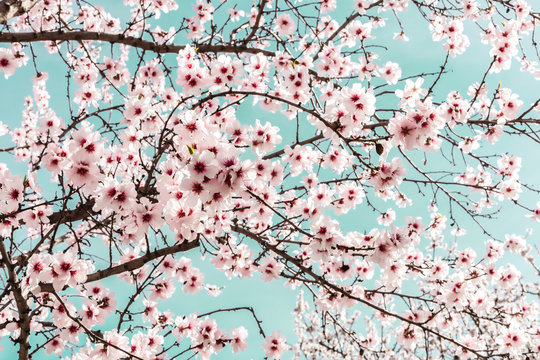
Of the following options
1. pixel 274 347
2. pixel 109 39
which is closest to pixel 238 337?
pixel 274 347

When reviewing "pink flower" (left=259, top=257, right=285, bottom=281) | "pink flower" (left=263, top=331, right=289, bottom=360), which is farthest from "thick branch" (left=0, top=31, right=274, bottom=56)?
"pink flower" (left=263, top=331, right=289, bottom=360)

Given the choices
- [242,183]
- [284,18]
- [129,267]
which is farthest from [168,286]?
[284,18]

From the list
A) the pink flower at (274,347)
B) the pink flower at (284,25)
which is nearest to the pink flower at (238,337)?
the pink flower at (274,347)

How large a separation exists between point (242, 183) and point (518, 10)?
4.91 meters

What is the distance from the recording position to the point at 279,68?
393 cm

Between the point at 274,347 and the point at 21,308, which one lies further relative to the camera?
the point at 274,347

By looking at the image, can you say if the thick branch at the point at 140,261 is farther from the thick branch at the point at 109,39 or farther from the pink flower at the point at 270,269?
the thick branch at the point at 109,39

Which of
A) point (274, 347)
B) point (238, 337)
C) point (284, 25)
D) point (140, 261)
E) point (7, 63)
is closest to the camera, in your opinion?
point (140, 261)

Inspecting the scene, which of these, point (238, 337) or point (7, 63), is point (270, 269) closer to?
point (238, 337)

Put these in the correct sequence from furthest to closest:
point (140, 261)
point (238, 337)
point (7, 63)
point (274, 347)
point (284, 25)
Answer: point (284, 25)
point (7, 63)
point (274, 347)
point (238, 337)
point (140, 261)

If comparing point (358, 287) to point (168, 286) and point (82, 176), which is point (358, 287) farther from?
point (82, 176)

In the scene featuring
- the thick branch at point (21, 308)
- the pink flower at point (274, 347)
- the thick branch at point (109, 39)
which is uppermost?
the thick branch at point (109, 39)

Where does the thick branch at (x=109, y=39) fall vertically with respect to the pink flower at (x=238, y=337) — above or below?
above

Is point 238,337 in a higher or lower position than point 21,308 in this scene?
lower
